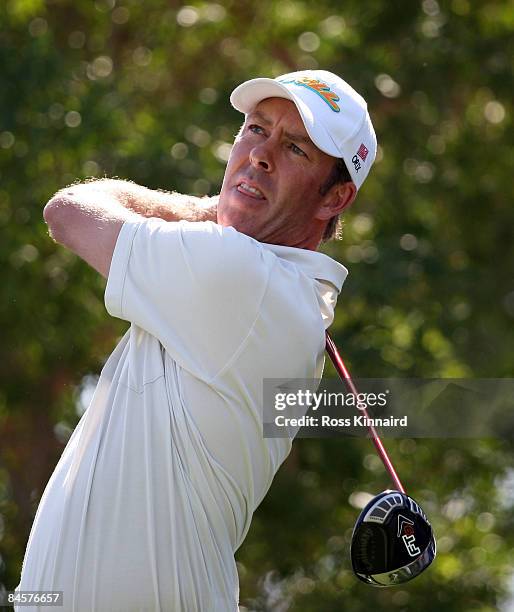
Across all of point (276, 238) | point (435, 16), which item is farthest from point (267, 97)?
point (435, 16)

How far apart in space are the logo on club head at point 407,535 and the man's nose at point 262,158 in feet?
3.19

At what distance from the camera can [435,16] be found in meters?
11.5

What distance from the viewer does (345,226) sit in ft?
36.2

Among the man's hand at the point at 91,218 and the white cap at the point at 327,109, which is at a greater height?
the white cap at the point at 327,109

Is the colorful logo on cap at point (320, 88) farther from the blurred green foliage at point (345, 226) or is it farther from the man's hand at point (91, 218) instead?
the blurred green foliage at point (345, 226)

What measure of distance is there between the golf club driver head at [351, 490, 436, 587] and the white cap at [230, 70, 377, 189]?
921mm

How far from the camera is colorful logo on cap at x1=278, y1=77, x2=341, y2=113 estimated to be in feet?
12.2

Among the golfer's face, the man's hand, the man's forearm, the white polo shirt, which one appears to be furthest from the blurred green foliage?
the white polo shirt

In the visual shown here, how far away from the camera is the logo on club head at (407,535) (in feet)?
11.3

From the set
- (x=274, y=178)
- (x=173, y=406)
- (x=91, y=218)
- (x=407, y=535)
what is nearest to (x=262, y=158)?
(x=274, y=178)

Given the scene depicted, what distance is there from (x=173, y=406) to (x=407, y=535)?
0.68 meters

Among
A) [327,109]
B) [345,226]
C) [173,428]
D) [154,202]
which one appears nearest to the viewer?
[173,428]

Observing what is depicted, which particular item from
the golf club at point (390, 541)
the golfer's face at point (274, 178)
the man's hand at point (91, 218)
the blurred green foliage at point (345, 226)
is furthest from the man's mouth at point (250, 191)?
the blurred green foliage at point (345, 226)

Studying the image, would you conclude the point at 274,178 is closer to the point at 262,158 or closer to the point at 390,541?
the point at 262,158
